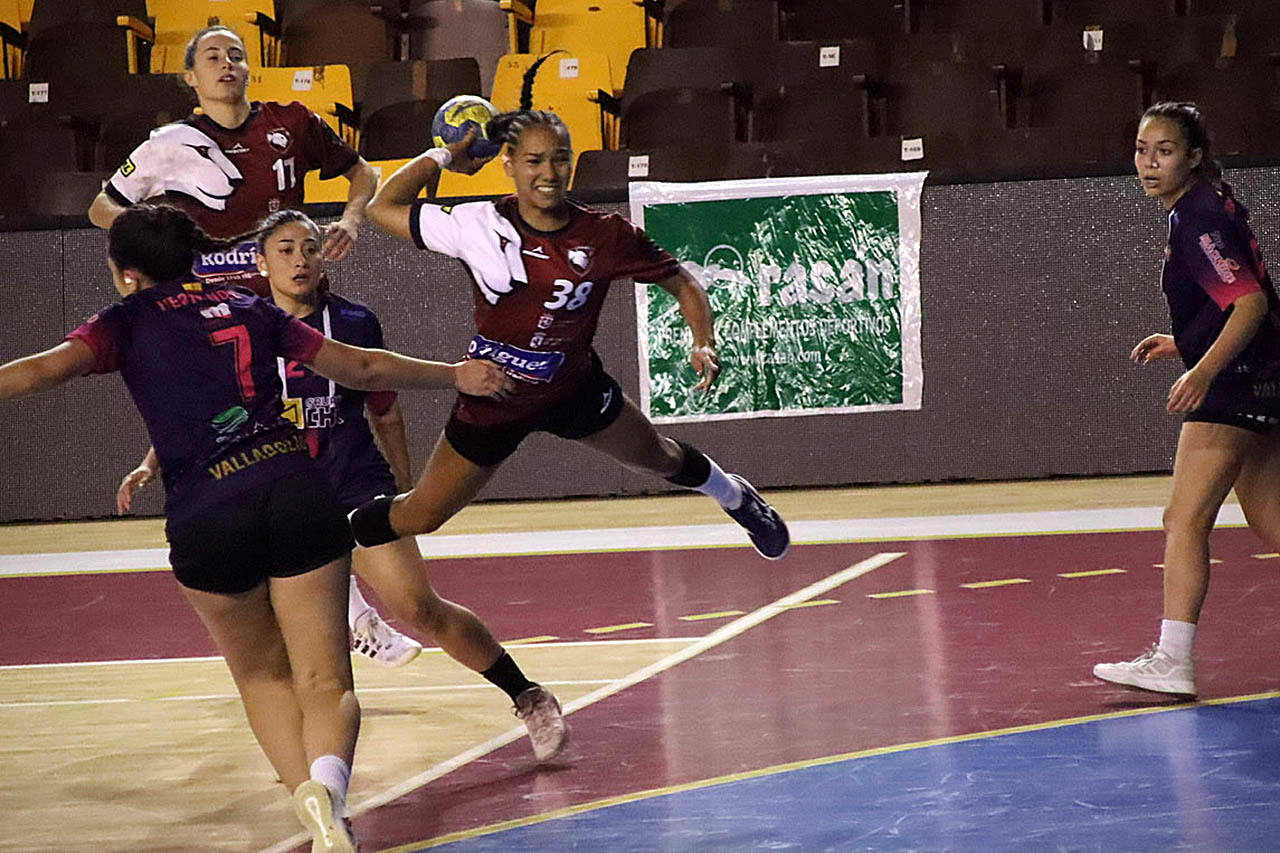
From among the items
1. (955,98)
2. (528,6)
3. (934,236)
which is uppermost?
(528,6)

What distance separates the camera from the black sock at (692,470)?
6.09m

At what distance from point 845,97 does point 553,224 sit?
6.82m

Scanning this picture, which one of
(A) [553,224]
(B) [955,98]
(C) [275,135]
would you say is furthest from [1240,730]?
(B) [955,98]

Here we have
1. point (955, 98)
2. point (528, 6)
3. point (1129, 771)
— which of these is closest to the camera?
point (1129, 771)

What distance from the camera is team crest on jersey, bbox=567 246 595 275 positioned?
17.5 feet

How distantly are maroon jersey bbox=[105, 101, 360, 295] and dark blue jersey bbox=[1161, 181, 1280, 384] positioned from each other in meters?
3.13

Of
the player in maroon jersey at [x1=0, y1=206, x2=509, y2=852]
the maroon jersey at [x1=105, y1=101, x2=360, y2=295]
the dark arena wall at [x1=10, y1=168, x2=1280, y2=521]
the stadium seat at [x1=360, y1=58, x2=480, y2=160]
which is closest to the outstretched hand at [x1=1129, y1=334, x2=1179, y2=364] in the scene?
the player in maroon jersey at [x1=0, y1=206, x2=509, y2=852]

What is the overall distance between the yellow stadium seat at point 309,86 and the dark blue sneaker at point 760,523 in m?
6.81

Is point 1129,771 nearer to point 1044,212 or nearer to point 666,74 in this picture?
point 1044,212

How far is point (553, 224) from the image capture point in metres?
5.35

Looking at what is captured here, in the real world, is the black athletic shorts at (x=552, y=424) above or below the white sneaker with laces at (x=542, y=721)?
above

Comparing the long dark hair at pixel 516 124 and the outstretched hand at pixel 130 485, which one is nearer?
the outstretched hand at pixel 130 485

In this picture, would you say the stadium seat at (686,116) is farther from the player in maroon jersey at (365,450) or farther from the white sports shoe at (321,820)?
the white sports shoe at (321,820)

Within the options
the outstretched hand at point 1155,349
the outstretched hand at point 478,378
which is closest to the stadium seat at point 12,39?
the outstretched hand at point 1155,349
